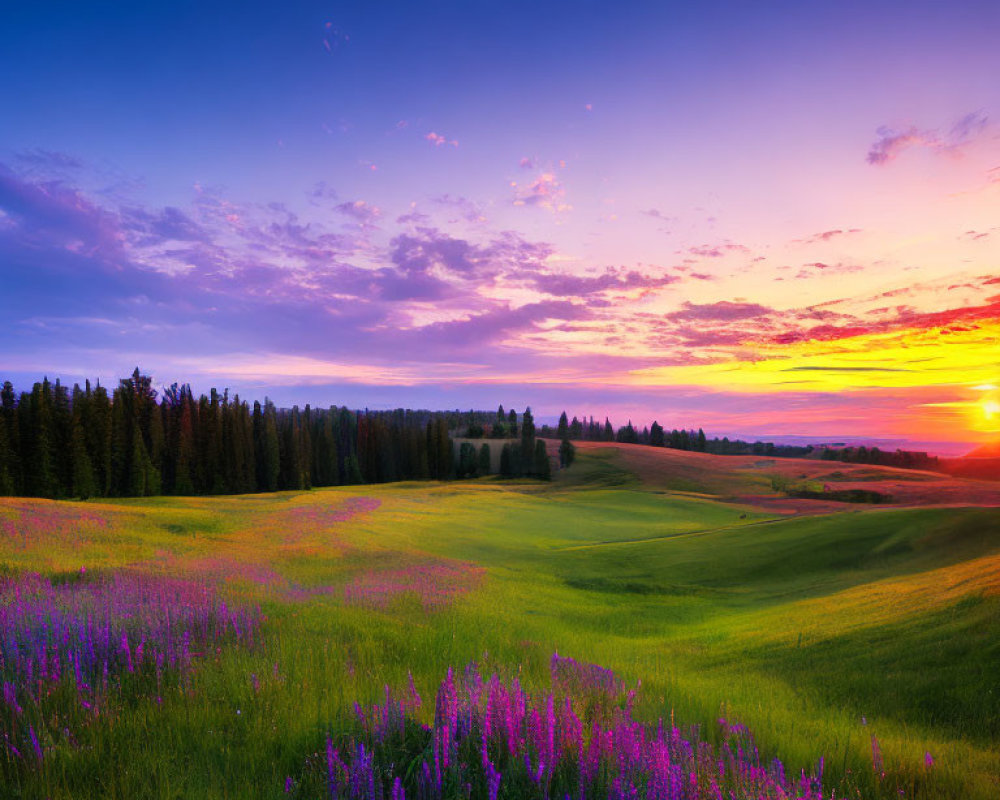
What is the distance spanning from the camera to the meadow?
366 cm

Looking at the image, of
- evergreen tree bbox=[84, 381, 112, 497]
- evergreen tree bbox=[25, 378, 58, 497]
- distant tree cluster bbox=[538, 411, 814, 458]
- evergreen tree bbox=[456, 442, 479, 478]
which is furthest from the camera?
distant tree cluster bbox=[538, 411, 814, 458]

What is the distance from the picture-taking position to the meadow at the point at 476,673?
3.66 metres

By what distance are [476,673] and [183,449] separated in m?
98.3

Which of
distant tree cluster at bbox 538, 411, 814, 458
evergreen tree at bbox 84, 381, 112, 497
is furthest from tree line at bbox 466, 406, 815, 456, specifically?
evergreen tree at bbox 84, 381, 112, 497

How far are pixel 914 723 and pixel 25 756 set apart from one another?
9224 millimetres

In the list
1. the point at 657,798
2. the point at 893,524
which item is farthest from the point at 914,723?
the point at 893,524

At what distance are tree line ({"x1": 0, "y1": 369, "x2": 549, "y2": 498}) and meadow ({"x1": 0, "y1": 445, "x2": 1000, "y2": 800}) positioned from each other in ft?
208

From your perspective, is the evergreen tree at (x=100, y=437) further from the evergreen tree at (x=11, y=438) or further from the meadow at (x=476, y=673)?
the meadow at (x=476, y=673)

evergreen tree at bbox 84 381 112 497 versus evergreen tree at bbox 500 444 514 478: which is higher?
evergreen tree at bbox 84 381 112 497

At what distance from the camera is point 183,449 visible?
87938 mm

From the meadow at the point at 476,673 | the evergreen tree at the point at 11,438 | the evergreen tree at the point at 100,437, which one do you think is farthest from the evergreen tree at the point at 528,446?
the meadow at the point at 476,673

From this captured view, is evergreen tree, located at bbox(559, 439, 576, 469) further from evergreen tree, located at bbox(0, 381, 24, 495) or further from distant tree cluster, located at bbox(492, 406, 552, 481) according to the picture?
evergreen tree, located at bbox(0, 381, 24, 495)

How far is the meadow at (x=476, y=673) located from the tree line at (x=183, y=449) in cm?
6341

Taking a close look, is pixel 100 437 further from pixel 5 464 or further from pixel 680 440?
pixel 680 440
